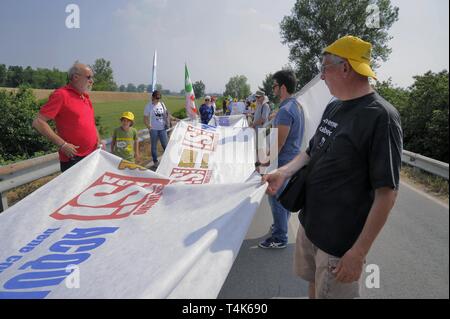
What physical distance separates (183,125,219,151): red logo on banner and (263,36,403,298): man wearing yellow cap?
455 cm

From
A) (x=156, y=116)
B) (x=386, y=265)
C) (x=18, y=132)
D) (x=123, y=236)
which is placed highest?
(x=156, y=116)

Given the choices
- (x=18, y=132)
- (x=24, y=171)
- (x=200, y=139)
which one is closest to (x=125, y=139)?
(x=200, y=139)

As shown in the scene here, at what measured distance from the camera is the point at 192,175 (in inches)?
222

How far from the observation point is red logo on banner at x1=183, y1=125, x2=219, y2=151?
21.8 ft

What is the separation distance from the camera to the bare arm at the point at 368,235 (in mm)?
1740

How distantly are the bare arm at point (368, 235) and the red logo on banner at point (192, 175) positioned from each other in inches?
143

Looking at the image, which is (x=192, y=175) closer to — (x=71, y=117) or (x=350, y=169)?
(x=71, y=117)

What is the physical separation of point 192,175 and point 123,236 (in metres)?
3.31

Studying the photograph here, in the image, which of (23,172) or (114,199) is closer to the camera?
(114,199)

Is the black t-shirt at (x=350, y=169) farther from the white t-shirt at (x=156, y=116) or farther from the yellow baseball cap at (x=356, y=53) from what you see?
the white t-shirt at (x=156, y=116)
